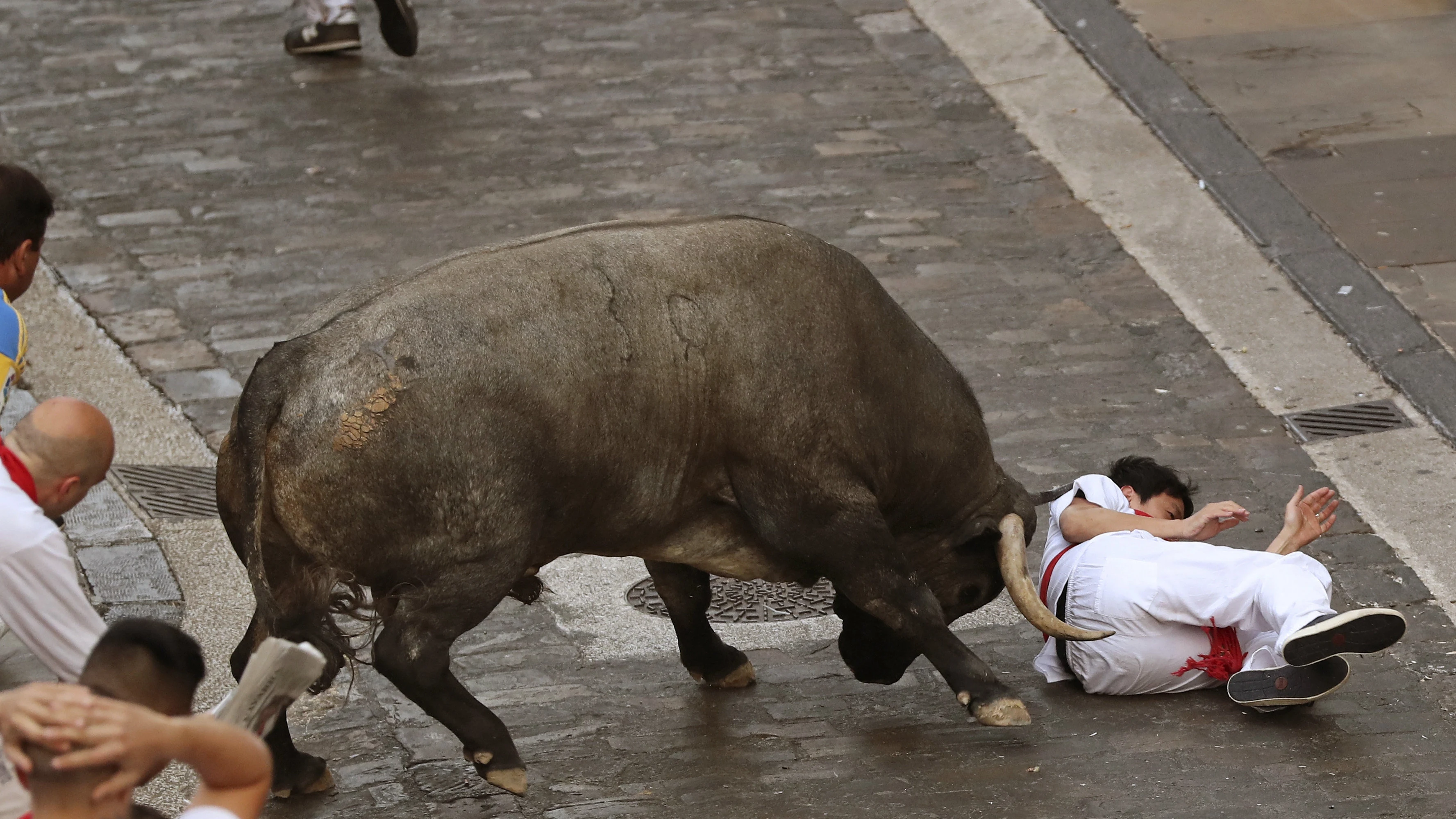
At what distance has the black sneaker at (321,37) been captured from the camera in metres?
11.9

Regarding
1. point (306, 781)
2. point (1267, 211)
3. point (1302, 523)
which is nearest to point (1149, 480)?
point (1302, 523)

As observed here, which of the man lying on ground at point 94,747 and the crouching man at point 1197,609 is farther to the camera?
the crouching man at point 1197,609

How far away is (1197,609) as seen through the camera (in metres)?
6.02

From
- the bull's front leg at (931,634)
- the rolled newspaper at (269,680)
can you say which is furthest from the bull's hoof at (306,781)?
the rolled newspaper at (269,680)

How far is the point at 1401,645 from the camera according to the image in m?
6.59

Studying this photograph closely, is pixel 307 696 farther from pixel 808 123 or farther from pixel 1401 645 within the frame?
pixel 808 123

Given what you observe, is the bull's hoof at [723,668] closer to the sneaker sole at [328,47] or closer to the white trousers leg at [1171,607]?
the white trousers leg at [1171,607]

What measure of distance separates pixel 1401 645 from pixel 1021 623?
1385mm

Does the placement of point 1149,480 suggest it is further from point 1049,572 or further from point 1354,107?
point 1354,107

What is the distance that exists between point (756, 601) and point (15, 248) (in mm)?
3177

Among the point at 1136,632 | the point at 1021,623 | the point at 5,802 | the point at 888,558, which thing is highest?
the point at 5,802

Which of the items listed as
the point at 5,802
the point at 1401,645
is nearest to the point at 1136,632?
the point at 1401,645

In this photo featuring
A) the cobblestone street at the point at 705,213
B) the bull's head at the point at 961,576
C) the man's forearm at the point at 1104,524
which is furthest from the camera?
the man's forearm at the point at 1104,524

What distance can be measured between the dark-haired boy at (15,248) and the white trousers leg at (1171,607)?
3.52m
